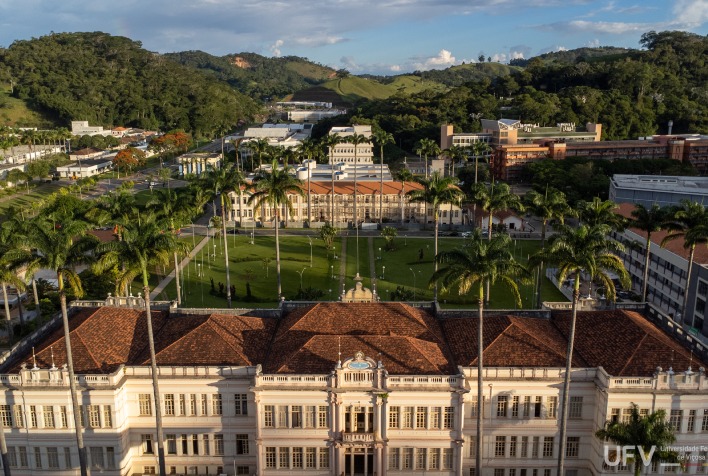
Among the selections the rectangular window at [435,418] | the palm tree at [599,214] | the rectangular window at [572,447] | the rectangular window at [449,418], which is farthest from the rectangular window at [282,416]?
the palm tree at [599,214]

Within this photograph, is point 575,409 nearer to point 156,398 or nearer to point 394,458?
point 394,458

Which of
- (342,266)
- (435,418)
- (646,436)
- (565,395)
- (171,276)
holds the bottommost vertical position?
(342,266)

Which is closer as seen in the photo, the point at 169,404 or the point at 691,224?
the point at 169,404

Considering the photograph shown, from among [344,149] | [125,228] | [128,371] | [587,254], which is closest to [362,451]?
[128,371]

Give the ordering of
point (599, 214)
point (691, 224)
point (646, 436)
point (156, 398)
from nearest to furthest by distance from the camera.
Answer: point (646, 436) < point (156, 398) < point (691, 224) < point (599, 214)

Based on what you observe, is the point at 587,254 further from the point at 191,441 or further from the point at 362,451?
the point at 191,441

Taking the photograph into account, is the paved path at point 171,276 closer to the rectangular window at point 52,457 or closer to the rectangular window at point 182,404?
the rectangular window at point 52,457

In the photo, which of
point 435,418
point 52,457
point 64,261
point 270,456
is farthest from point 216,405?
point 435,418
